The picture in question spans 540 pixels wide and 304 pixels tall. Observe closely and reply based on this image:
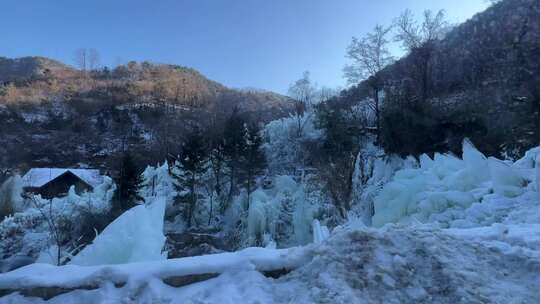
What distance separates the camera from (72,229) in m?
17.0

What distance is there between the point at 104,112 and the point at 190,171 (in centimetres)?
3979

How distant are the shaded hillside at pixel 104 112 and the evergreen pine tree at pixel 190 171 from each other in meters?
9.47

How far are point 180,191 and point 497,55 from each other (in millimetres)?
22768

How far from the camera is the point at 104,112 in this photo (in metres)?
56.5

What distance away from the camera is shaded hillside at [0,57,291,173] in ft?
142

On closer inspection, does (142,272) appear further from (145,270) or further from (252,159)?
(252,159)

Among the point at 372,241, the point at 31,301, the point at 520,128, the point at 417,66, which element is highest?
the point at 417,66

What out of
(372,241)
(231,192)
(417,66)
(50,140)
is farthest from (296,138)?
(50,140)

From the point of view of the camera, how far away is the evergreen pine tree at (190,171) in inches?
857

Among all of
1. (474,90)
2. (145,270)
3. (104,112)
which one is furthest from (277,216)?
(104,112)

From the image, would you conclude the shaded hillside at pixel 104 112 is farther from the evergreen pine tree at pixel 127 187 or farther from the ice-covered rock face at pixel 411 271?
the ice-covered rock face at pixel 411 271

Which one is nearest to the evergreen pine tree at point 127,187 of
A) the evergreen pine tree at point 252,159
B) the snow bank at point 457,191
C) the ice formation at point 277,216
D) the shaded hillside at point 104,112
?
the evergreen pine tree at point 252,159

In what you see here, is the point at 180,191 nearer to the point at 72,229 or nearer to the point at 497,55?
the point at 72,229

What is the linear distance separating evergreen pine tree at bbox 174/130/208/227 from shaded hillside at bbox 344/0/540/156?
10.9 metres
